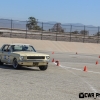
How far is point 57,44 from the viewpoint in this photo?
159 feet

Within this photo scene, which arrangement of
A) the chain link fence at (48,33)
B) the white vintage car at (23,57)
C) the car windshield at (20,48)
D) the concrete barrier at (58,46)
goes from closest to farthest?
the white vintage car at (23,57) → the car windshield at (20,48) → the concrete barrier at (58,46) → the chain link fence at (48,33)

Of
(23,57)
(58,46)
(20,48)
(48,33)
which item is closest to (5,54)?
(20,48)

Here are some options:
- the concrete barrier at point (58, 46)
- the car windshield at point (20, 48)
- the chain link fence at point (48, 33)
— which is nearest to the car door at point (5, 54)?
the car windshield at point (20, 48)

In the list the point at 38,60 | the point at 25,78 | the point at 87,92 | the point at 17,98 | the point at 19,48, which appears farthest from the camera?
the point at 19,48

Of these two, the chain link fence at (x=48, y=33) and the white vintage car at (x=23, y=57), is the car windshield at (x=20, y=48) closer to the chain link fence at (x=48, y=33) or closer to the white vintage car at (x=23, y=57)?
the white vintage car at (x=23, y=57)

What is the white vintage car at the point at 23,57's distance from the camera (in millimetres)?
17969

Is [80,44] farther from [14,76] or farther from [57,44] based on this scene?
[14,76]

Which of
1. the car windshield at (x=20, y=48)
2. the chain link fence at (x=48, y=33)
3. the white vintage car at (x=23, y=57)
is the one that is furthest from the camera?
the chain link fence at (x=48, y=33)

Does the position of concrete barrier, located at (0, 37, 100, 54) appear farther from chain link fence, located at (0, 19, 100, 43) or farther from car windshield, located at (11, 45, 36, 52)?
car windshield, located at (11, 45, 36, 52)

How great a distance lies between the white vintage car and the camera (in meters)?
18.0

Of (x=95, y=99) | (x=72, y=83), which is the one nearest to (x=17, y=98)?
(x=95, y=99)

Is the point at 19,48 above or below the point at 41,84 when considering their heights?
above

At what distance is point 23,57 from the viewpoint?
58.9ft

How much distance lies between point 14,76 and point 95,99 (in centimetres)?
566
